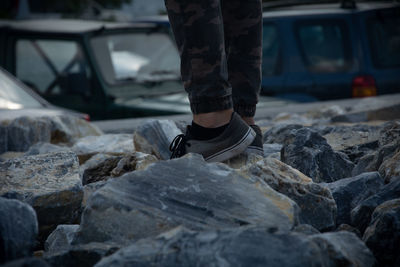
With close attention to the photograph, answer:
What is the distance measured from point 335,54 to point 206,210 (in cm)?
501

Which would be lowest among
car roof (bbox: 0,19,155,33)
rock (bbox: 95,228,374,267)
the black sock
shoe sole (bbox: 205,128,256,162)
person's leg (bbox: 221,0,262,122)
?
shoe sole (bbox: 205,128,256,162)

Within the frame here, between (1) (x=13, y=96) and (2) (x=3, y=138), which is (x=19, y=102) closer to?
(1) (x=13, y=96)

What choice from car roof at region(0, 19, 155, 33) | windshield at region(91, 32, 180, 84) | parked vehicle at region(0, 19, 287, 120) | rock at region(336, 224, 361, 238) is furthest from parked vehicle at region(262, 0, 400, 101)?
rock at region(336, 224, 361, 238)

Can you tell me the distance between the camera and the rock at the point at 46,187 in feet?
6.59

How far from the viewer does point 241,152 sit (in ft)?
7.72

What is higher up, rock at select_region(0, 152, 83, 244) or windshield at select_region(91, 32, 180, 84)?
rock at select_region(0, 152, 83, 244)

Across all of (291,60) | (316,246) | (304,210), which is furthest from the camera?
(291,60)

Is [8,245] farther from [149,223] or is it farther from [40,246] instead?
[40,246]

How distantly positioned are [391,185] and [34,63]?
194 inches

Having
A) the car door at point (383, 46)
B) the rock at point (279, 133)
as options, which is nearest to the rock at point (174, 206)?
the rock at point (279, 133)

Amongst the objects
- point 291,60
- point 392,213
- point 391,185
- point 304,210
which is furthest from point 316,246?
point 291,60

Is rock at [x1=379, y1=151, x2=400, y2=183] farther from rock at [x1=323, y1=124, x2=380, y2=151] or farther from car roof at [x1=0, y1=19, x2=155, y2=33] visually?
car roof at [x1=0, y1=19, x2=155, y2=33]

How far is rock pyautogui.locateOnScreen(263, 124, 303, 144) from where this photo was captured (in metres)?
2.91

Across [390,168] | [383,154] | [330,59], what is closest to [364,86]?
[330,59]
